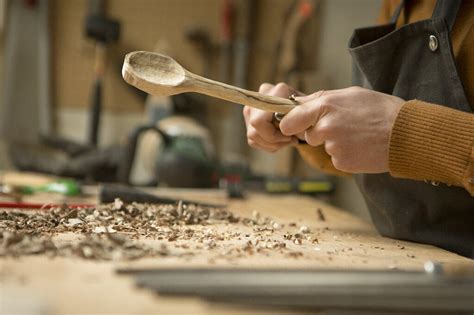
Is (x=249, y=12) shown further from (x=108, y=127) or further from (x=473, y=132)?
(x=473, y=132)

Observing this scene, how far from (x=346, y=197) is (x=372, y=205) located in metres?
1.24

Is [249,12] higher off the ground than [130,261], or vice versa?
[249,12]

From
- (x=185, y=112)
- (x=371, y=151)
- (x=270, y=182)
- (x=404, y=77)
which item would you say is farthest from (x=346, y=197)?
(x=371, y=151)

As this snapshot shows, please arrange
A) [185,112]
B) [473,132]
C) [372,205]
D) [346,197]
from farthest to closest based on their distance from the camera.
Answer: [185,112], [346,197], [372,205], [473,132]

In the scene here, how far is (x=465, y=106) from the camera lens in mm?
997

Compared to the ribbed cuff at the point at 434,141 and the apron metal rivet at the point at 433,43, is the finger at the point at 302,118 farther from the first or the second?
the apron metal rivet at the point at 433,43

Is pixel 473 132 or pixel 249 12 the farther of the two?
pixel 249 12

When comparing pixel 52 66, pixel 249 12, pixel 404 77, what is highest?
pixel 249 12

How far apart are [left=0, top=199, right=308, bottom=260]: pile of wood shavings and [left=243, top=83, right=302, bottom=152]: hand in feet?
0.50

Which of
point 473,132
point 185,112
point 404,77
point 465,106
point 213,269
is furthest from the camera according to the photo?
point 185,112

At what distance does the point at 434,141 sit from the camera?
882 millimetres

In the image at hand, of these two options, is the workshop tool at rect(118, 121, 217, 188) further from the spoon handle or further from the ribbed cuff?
the ribbed cuff

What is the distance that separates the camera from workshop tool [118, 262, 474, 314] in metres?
0.56

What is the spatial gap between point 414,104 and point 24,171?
1629mm
